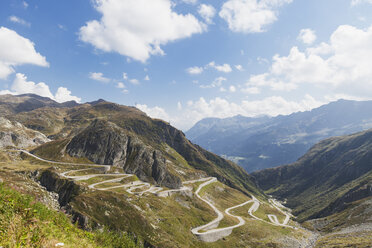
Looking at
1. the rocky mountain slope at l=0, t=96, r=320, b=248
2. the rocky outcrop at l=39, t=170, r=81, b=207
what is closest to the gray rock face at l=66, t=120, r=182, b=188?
the rocky mountain slope at l=0, t=96, r=320, b=248

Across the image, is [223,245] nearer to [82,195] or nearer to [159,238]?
[159,238]

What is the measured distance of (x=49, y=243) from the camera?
10.2m

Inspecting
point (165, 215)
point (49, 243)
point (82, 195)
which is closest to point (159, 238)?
point (165, 215)

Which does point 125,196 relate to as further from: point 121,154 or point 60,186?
point 121,154

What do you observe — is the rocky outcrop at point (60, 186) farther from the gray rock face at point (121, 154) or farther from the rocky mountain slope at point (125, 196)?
the gray rock face at point (121, 154)

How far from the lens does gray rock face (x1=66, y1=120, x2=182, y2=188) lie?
162 m

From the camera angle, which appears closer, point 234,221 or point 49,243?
point 49,243

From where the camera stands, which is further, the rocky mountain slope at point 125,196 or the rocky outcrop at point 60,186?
the rocky outcrop at point 60,186

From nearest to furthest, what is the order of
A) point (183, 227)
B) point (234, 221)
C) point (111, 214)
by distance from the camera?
point (111, 214) → point (183, 227) → point (234, 221)

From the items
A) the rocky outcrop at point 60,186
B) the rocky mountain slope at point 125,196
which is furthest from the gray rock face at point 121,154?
the rocky outcrop at point 60,186

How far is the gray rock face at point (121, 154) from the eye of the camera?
162m

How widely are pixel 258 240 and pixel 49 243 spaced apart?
129 m

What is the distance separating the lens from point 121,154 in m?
175

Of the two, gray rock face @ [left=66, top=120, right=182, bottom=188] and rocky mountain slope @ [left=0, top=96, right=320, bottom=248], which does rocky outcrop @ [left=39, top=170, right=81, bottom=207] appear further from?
gray rock face @ [left=66, top=120, right=182, bottom=188]
